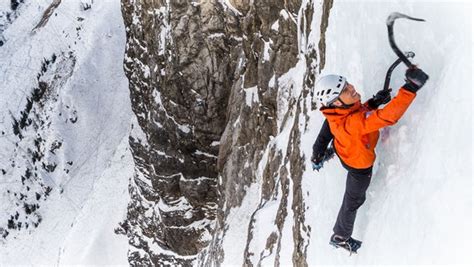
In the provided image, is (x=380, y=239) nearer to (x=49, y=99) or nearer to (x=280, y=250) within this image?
(x=280, y=250)

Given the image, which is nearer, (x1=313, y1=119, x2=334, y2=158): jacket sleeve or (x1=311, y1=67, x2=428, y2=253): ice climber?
(x1=311, y1=67, x2=428, y2=253): ice climber

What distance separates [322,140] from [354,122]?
1.62m

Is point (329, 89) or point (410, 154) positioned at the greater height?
point (329, 89)

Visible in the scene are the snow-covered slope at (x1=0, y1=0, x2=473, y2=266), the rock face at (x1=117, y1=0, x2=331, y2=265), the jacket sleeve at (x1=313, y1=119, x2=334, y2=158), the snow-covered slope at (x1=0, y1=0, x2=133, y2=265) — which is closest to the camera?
the snow-covered slope at (x1=0, y1=0, x2=473, y2=266)

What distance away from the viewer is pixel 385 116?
21.1ft

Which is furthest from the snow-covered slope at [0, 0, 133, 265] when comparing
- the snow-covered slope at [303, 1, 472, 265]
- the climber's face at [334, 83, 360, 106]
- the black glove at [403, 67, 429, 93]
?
the black glove at [403, 67, 429, 93]

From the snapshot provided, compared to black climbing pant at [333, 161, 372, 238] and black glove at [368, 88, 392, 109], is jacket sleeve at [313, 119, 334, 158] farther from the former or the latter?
black glove at [368, 88, 392, 109]

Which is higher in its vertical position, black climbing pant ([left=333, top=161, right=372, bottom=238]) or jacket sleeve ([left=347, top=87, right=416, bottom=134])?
jacket sleeve ([left=347, top=87, right=416, bottom=134])

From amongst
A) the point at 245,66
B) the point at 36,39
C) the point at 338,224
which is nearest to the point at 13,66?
the point at 36,39

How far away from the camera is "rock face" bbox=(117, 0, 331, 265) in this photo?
14.7 m

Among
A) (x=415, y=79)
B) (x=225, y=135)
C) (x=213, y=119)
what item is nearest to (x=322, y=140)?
(x=415, y=79)

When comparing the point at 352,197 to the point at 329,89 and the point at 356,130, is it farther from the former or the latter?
the point at 329,89

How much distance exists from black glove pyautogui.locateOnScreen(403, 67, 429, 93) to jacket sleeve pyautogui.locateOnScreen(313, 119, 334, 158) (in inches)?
89.0

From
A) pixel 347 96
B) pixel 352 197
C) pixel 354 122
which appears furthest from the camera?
pixel 352 197
